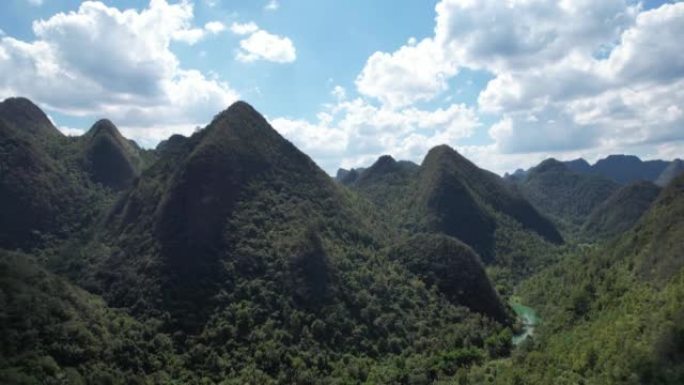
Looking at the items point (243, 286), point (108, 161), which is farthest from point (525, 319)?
point (108, 161)

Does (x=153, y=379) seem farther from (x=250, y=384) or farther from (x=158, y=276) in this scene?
(x=158, y=276)

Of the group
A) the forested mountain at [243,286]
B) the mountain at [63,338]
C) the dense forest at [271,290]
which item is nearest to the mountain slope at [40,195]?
the dense forest at [271,290]

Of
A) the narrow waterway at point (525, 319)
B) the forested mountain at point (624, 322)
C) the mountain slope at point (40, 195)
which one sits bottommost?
the narrow waterway at point (525, 319)

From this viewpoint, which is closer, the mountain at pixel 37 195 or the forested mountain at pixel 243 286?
the forested mountain at pixel 243 286

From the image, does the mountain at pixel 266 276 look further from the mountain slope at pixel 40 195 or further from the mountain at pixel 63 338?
the mountain slope at pixel 40 195

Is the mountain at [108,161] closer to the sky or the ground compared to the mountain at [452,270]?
closer to the sky

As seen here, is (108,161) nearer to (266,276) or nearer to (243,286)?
(266,276)
